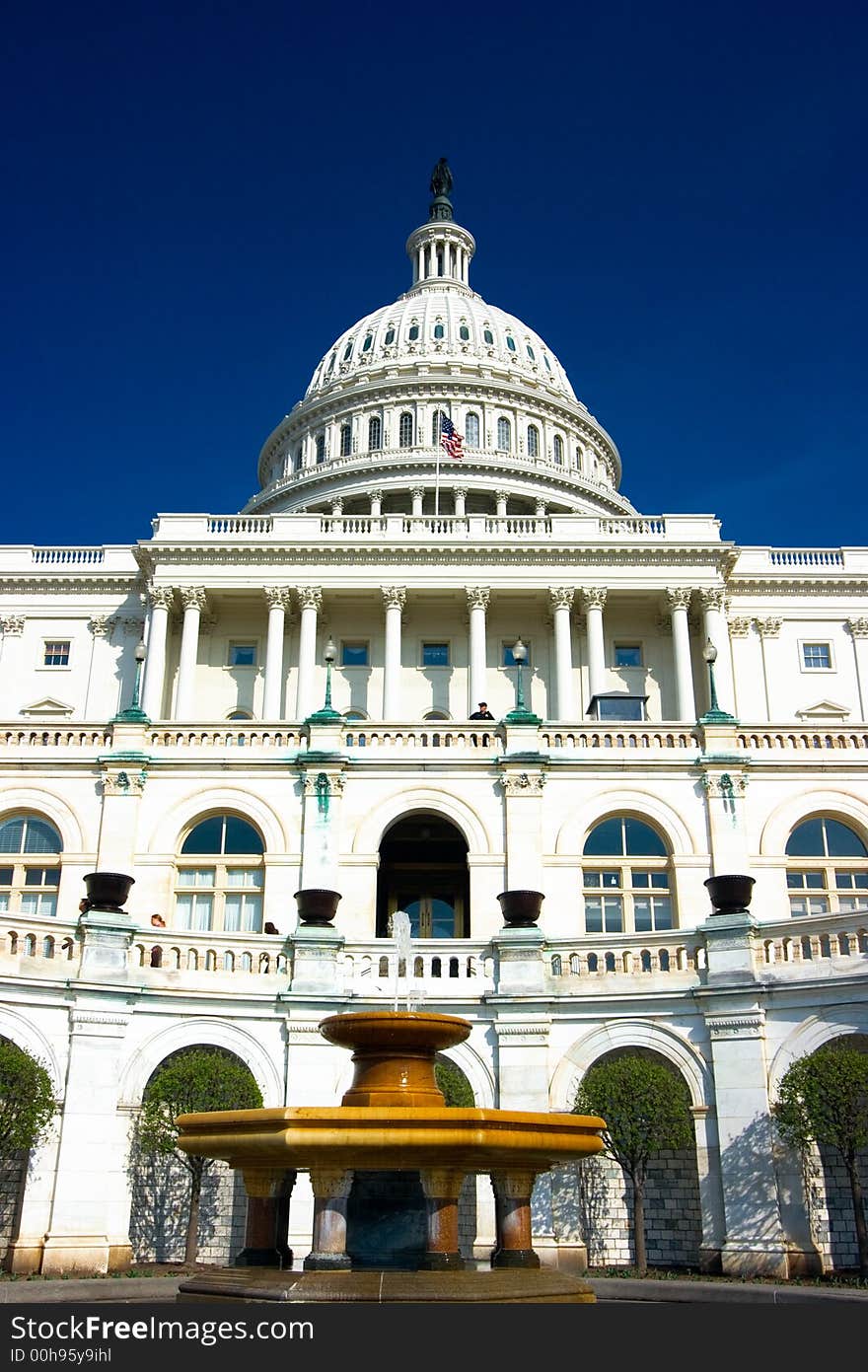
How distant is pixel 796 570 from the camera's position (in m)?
81.8

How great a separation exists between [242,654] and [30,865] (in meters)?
41.6

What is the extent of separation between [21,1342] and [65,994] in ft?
53.7

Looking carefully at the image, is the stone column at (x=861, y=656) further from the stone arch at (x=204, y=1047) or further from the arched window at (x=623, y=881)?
the stone arch at (x=204, y=1047)

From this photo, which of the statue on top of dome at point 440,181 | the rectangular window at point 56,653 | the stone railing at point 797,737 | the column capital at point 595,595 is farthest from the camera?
the statue on top of dome at point 440,181

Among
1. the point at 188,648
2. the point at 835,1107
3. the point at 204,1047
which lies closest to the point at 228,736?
the point at 204,1047

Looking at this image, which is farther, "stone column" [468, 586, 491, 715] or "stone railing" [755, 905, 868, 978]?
"stone column" [468, 586, 491, 715]

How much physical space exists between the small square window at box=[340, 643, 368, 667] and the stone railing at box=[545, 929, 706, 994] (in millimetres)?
50442

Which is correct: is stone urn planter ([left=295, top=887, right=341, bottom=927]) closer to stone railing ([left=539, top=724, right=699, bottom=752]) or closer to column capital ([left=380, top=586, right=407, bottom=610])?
stone railing ([left=539, top=724, right=699, bottom=752])

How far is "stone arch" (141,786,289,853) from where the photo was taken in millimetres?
37531

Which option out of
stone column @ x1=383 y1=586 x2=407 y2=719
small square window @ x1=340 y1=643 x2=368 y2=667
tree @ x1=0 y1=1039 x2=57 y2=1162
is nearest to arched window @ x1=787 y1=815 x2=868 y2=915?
tree @ x1=0 y1=1039 x2=57 y2=1162

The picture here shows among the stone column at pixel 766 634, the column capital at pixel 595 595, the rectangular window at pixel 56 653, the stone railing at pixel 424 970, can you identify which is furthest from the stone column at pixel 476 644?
the stone railing at pixel 424 970

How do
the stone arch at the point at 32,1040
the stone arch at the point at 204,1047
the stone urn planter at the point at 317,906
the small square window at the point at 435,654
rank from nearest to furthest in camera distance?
the stone arch at the point at 32,1040 → the stone arch at the point at 204,1047 → the stone urn planter at the point at 317,906 → the small square window at the point at 435,654

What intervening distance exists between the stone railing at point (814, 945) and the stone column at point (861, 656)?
173ft

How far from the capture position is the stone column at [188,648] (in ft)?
244
